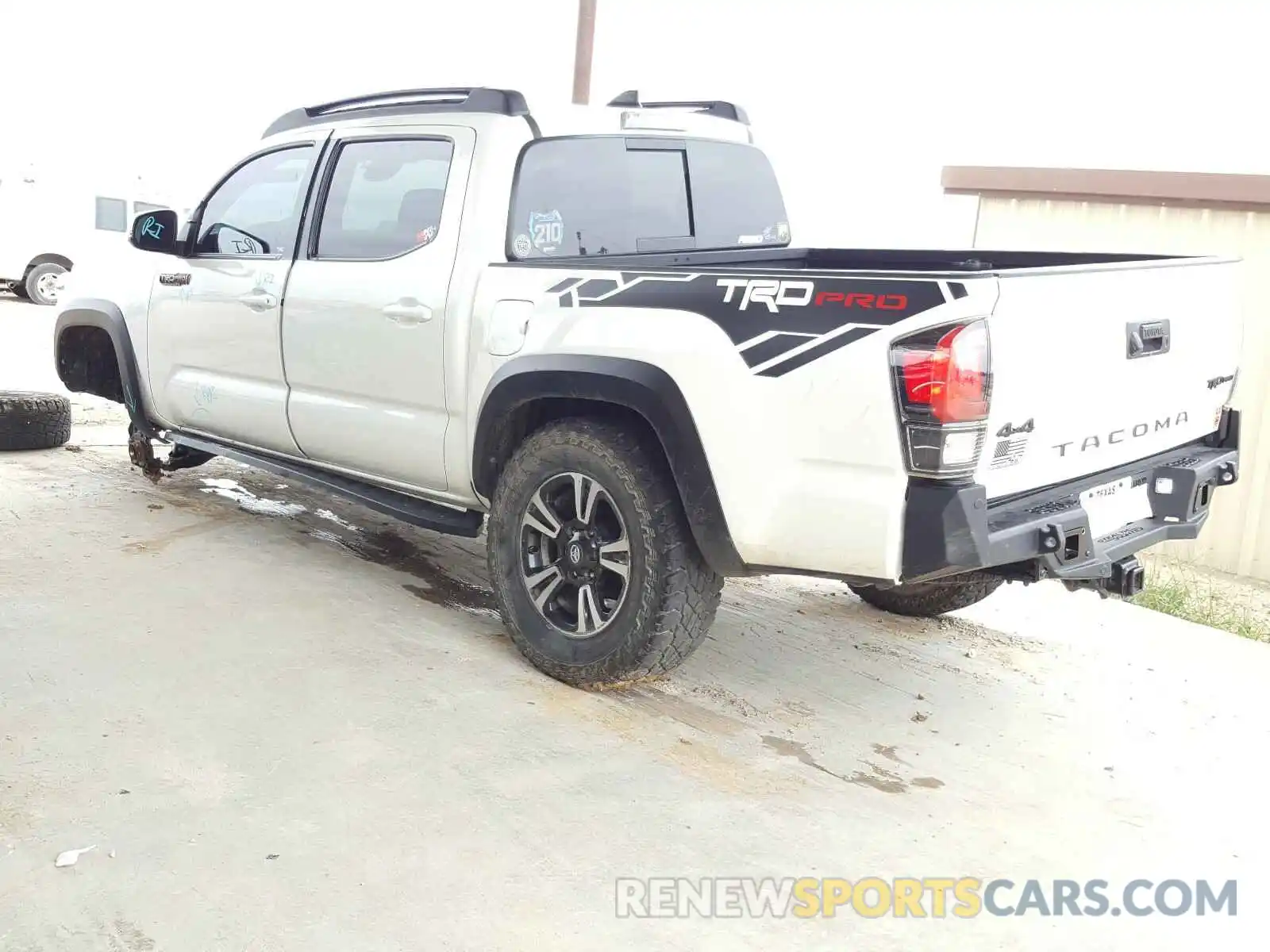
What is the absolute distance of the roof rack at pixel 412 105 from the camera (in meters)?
4.24

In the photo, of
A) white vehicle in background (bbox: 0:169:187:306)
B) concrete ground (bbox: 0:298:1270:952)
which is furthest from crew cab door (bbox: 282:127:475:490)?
white vehicle in background (bbox: 0:169:187:306)

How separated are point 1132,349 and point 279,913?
2.77 metres

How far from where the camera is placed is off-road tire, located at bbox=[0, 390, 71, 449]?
22.3ft

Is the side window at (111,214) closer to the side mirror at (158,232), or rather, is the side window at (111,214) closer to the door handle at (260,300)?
the side mirror at (158,232)

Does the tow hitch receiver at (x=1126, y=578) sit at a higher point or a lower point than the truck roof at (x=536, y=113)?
lower

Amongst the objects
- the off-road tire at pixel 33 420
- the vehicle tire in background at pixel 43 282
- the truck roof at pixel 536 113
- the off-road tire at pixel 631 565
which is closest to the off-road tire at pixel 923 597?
the off-road tire at pixel 631 565

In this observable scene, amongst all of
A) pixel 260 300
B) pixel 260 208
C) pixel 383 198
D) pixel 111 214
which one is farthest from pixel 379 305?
pixel 111 214

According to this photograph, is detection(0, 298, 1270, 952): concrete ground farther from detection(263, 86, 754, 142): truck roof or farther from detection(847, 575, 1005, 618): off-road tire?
detection(263, 86, 754, 142): truck roof

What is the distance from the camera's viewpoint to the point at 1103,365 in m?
3.44

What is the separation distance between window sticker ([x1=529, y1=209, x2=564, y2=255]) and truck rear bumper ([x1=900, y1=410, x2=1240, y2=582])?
1.70 m

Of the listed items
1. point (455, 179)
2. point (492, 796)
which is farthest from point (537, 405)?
point (492, 796)

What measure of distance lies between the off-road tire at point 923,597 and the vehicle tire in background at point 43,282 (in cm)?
1456

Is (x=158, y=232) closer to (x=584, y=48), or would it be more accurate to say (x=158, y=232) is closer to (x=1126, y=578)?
(x=1126, y=578)

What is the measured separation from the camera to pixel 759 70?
18734mm
